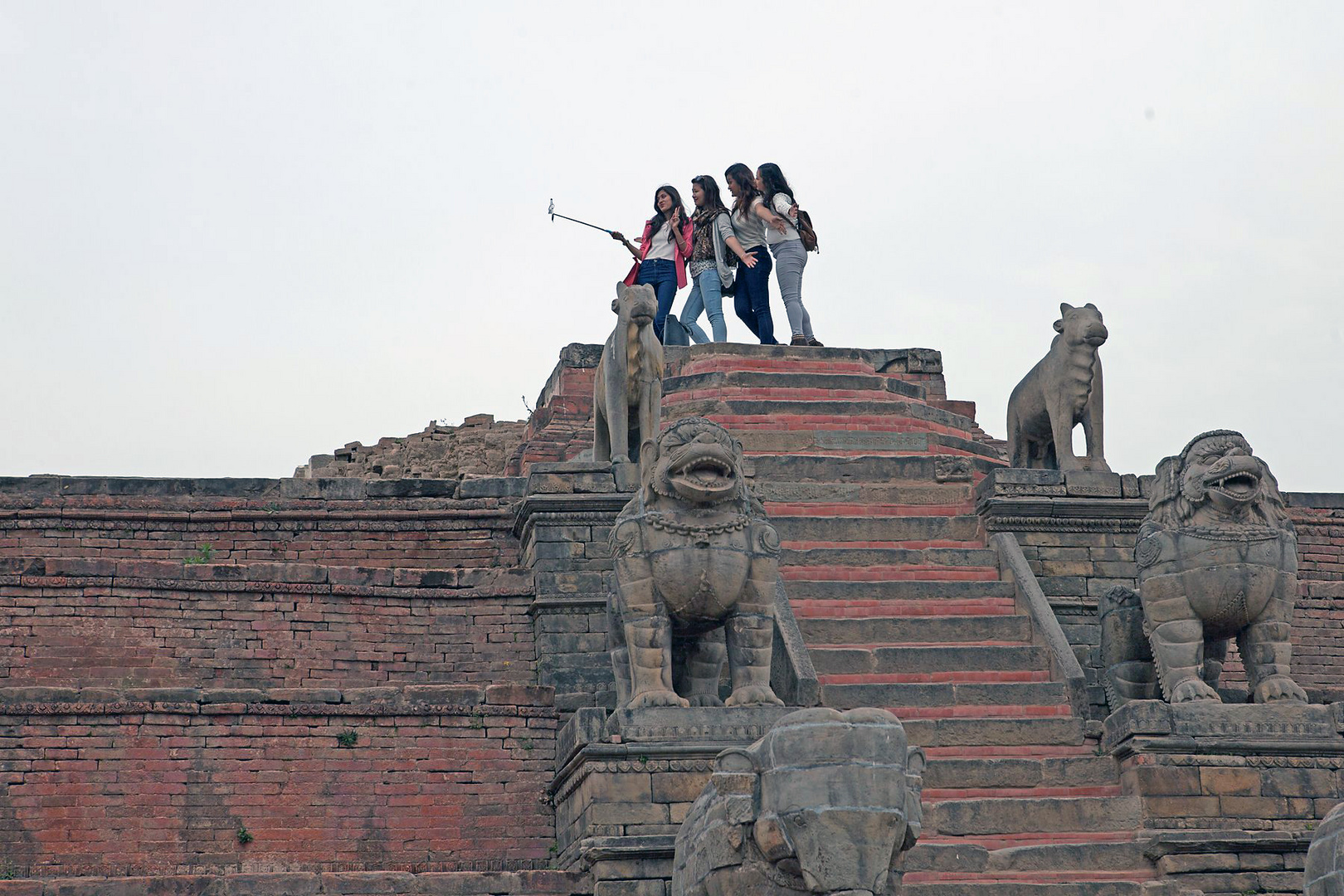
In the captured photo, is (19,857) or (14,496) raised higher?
(14,496)

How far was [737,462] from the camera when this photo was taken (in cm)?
1230

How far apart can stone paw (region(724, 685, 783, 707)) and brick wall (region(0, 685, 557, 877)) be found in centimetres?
155

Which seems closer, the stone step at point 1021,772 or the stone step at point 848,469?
the stone step at point 1021,772

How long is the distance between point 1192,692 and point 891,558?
2.74 metres

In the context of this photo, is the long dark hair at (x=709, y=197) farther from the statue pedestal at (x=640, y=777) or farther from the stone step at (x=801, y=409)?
the statue pedestal at (x=640, y=777)

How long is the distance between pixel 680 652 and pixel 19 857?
12.4 ft

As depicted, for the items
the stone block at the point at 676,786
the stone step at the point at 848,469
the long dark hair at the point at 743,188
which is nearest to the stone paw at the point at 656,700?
the stone block at the point at 676,786

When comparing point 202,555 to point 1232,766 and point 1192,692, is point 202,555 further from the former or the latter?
point 1232,766

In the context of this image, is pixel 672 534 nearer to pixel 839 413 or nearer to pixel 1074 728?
pixel 1074 728

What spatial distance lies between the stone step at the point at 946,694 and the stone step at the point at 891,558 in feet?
5.01

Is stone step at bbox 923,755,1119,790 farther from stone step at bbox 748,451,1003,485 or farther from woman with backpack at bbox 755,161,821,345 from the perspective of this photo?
woman with backpack at bbox 755,161,821,345

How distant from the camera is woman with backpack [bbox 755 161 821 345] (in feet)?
60.7

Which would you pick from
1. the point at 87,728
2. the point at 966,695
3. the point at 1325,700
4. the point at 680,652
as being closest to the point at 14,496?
the point at 87,728

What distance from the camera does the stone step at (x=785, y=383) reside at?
1773 centimetres
